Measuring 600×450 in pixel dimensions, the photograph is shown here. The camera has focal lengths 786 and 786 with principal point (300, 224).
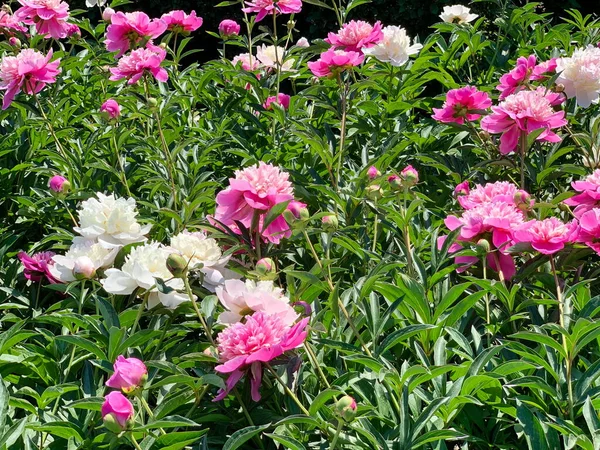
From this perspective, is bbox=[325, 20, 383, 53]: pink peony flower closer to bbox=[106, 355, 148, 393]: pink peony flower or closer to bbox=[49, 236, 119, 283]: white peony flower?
bbox=[49, 236, 119, 283]: white peony flower

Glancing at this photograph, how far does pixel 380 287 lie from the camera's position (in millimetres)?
1210

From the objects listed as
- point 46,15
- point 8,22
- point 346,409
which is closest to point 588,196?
point 346,409

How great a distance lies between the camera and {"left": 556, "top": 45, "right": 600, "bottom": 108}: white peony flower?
69.4 inches

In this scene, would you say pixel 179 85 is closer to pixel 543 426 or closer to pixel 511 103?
pixel 511 103

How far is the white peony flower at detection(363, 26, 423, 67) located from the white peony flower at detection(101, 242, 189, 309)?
3.53ft

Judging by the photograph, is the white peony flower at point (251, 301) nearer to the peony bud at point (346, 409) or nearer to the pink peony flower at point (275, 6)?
the peony bud at point (346, 409)

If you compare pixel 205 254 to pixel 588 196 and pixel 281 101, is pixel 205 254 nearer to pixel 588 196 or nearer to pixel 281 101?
pixel 588 196

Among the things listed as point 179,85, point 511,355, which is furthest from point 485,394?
point 179,85

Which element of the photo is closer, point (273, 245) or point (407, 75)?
point (273, 245)

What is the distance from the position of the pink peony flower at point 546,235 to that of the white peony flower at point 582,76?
632mm

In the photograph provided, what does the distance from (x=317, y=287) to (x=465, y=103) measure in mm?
793

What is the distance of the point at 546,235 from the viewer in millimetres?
1248

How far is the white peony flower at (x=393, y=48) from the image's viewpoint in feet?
6.78

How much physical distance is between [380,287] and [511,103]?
0.60 m
